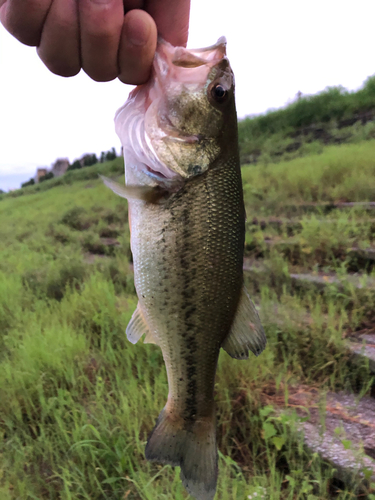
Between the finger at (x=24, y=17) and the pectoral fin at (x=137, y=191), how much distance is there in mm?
394

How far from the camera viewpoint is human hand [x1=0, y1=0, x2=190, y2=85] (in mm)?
803

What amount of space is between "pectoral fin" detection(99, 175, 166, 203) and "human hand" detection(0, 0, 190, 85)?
0.30m

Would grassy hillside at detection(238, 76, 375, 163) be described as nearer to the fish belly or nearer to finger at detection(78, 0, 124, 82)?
the fish belly

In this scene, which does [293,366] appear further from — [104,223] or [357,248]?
[104,223]

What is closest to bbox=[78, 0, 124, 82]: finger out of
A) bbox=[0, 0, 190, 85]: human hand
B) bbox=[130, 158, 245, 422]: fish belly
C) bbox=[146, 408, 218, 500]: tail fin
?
bbox=[0, 0, 190, 85]: human hand

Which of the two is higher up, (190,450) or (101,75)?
(101,75)

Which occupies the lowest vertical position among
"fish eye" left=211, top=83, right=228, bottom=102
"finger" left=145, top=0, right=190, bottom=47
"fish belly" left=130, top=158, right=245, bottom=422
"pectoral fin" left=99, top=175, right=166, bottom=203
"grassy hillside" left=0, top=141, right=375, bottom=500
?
"grassy hillside" left=0, top=141, right=375, bottom=500

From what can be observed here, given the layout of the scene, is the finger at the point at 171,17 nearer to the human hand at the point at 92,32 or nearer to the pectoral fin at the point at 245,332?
the human hand at the point at 92,32

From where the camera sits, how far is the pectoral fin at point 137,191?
1.01 meters

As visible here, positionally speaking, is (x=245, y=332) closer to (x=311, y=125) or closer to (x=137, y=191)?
(x=137, y=191)

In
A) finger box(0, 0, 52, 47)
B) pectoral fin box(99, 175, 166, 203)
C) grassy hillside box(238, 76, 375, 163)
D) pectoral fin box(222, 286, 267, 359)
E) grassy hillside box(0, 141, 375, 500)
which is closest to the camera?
finger box(0, 0, 52, 47)

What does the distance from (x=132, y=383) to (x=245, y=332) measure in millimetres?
1352

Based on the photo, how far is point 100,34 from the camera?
2.73ft

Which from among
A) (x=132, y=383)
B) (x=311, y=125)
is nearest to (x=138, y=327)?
(x=132, y=383)
